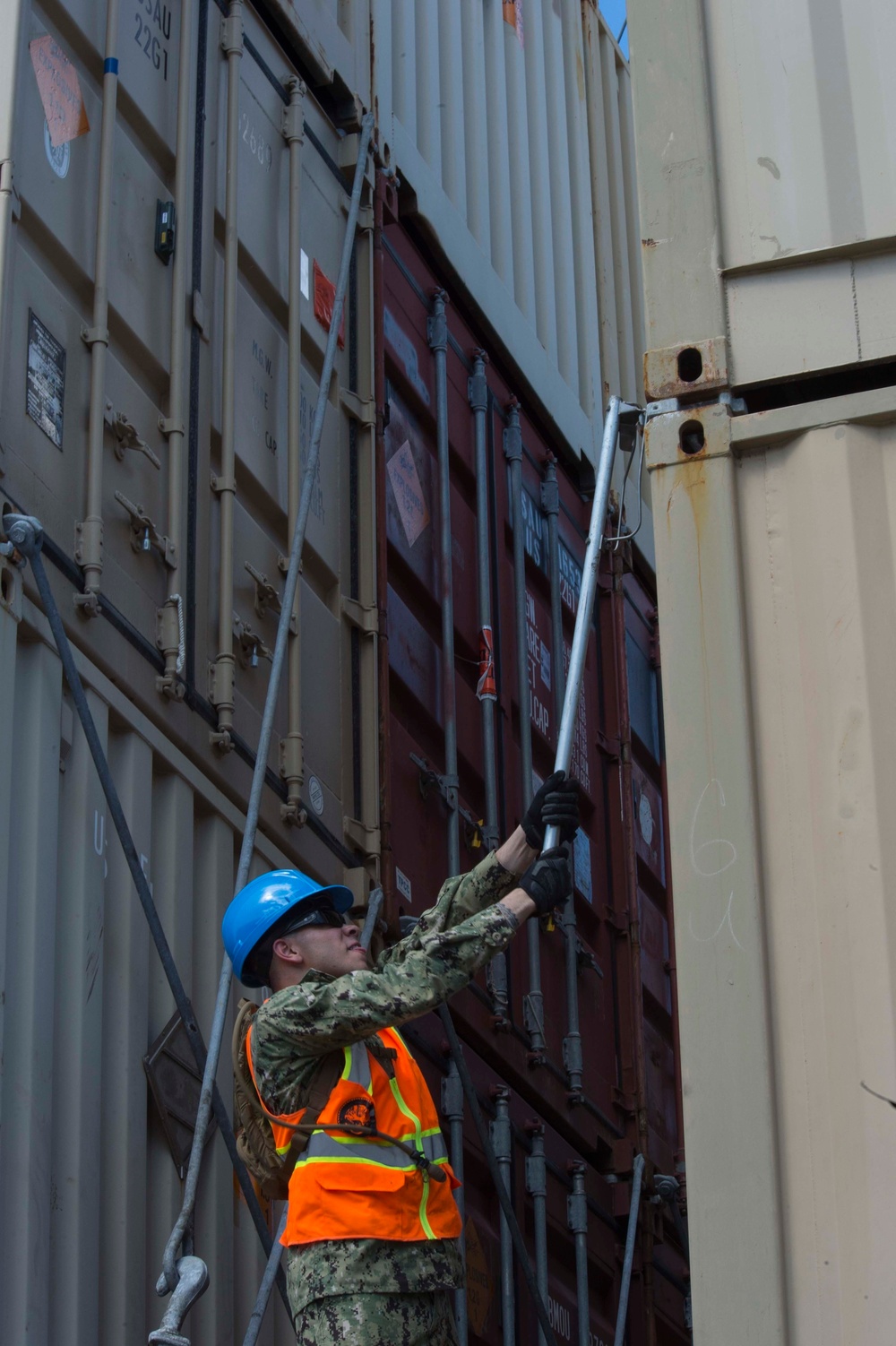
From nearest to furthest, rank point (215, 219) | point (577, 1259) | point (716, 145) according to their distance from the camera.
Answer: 1. point (716, 145)
2. point (215, 219)
3. point (577, 1259)

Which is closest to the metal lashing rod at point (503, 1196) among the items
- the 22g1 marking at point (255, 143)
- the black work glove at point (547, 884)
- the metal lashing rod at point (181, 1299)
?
the metal lashing rod at point (181, 1299)

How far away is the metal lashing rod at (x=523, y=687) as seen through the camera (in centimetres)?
624

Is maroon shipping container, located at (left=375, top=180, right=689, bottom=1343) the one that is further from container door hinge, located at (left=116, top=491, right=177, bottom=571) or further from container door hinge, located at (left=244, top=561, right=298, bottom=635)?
container door hinge, located at (left=116, top=491, right=177, bottom=571)

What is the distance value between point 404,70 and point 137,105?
7.37 feet

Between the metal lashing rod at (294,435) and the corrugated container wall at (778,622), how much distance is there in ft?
8.37

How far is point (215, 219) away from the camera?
529cm

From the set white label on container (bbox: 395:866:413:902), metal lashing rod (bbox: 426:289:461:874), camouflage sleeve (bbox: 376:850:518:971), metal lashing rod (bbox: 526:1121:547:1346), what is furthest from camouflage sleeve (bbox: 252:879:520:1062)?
metal lashing rod (bbox: 526:1121:547:1346)

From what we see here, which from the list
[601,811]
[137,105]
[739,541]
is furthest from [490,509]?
[739,541]

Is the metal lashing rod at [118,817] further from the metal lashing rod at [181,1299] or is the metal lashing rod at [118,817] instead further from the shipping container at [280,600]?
the metal lashing rod at [181,1299]

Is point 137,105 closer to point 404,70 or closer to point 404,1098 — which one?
point 404,70

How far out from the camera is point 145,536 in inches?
178

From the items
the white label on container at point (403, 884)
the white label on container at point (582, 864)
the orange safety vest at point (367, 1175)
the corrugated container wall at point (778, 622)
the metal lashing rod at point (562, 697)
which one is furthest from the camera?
the white label on container at point (582, 864)

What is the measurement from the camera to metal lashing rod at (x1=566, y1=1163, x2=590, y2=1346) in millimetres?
6113

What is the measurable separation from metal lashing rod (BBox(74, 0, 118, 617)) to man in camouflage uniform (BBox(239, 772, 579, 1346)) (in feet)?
3.99
